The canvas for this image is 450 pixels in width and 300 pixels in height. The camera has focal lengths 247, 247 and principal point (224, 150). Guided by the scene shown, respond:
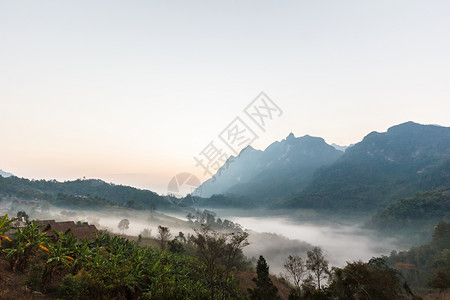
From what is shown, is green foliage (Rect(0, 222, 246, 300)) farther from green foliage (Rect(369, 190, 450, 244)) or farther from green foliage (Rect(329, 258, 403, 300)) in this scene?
green foliage (Rect(369, 190, 450, 244))

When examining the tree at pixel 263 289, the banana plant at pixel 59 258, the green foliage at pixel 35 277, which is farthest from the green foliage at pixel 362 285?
the green foliage at pixel 35 277

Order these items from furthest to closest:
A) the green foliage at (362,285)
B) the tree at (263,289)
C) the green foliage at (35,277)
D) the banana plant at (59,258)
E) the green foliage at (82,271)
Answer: the tree at (263,289) < the green foliage at (362,285) < the banana plant at (59,258) < the green foliage at (82,271) < the green foliage at (35,277)

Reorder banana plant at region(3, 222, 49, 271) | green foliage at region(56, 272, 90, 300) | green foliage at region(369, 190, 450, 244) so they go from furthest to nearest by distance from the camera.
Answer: green foliage at region(369, 190, 450, 244) → banana plant at region(3, 222, 49, 271) → green foliage at region(56, 272, 90, 300)

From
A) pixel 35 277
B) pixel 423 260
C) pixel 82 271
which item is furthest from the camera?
pixel 423 260

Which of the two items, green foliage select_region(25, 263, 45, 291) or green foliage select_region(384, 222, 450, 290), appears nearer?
green foliage select_region(25, 263, 45, 291)

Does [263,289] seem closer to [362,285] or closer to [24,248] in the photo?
[362,285]

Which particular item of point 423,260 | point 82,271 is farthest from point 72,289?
point 423,260

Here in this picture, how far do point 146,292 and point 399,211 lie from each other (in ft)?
679

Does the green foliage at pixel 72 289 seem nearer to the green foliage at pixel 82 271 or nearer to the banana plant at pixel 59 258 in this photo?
the green foliage at pixel 82 271

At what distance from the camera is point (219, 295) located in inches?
1091

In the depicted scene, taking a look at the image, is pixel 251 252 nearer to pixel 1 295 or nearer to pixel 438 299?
pixel 438 299

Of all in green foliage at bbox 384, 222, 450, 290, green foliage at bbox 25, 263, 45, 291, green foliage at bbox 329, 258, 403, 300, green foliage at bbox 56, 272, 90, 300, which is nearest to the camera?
green foliage at bbox 56, 272, 90, 300

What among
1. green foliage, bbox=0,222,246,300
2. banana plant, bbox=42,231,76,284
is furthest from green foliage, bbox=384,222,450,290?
banana plant, bbox=42,231,76,284

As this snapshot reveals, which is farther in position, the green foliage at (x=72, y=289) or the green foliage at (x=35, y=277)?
the green foliage at (x=35, y=277)
